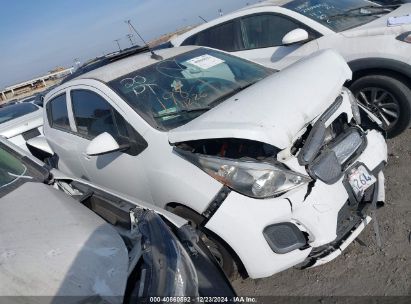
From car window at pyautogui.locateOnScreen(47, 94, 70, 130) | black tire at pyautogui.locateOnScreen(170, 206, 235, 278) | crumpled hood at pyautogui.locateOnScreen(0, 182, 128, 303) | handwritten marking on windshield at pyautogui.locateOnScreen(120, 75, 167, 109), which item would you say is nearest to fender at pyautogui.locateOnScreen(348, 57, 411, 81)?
handwritten marking on windshield at pyautogui.locateOnScreen(120, 75, 167, 109)

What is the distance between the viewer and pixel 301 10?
520 centimetres

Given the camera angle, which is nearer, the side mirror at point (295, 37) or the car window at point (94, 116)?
the car window at point (94, 116)

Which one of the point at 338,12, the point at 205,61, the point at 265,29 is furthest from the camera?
the point at 265,29

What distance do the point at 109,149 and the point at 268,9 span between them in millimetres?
3262

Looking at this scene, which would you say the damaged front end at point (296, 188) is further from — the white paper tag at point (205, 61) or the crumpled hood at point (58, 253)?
the white paper tag at point (205, 61)

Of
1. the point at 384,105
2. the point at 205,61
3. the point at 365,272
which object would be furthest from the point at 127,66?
the point at 384,105

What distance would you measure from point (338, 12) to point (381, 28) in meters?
0.87

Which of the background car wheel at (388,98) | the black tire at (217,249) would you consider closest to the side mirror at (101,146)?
the black tire at (217,249)

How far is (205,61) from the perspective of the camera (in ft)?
13.0

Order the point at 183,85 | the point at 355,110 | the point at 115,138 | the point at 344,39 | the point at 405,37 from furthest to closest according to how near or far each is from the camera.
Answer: the point at 344,39, the point at 405,37, the point at 183,85, the point at 115,138, the point at 355,110

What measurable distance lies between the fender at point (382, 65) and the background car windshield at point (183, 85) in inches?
48.3

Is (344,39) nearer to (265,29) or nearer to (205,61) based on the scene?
(265,29)

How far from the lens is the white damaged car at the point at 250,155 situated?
100 inches

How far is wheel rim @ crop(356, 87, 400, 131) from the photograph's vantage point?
4.46 metres
